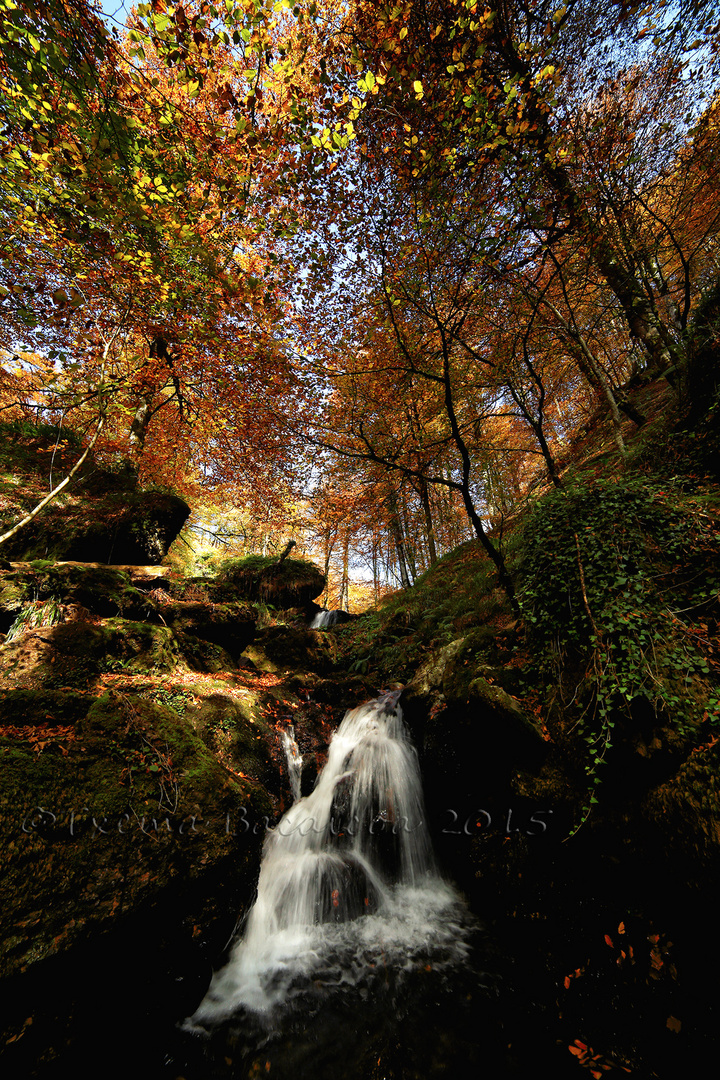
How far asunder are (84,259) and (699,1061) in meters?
11.2

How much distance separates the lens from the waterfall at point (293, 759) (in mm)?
6053

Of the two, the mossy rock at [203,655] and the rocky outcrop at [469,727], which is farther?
the mossy rock at [203,655]

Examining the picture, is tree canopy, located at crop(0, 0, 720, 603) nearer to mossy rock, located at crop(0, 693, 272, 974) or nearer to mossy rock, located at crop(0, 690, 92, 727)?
mossy rock, located at crop(0, 690, 92, 727)

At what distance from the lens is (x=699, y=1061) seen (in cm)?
248

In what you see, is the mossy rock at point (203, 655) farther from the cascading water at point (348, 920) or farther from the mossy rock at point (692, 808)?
the mossy rock at point (692, 808)

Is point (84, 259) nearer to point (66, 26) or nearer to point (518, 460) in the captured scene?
point (66, 26)

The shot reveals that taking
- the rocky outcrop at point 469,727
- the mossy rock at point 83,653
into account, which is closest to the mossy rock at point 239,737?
the mossy rock at point 83,653

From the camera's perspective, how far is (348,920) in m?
4.55

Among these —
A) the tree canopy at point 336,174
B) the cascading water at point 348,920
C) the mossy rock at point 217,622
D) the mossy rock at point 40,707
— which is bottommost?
the cascading water at point 348,920

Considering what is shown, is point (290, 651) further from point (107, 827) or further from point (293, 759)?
point (107, 827)

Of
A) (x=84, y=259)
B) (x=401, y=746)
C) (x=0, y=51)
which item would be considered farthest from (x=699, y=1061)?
(x=84, y=259)

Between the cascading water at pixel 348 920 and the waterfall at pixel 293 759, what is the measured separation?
0.23m

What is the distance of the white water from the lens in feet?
12.5

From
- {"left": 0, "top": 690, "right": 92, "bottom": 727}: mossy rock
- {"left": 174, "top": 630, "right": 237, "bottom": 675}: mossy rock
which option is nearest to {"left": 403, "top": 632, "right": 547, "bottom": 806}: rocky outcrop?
{"left": 174, "top": 630, "right": 237, "bottom": 675}: mossy rock
